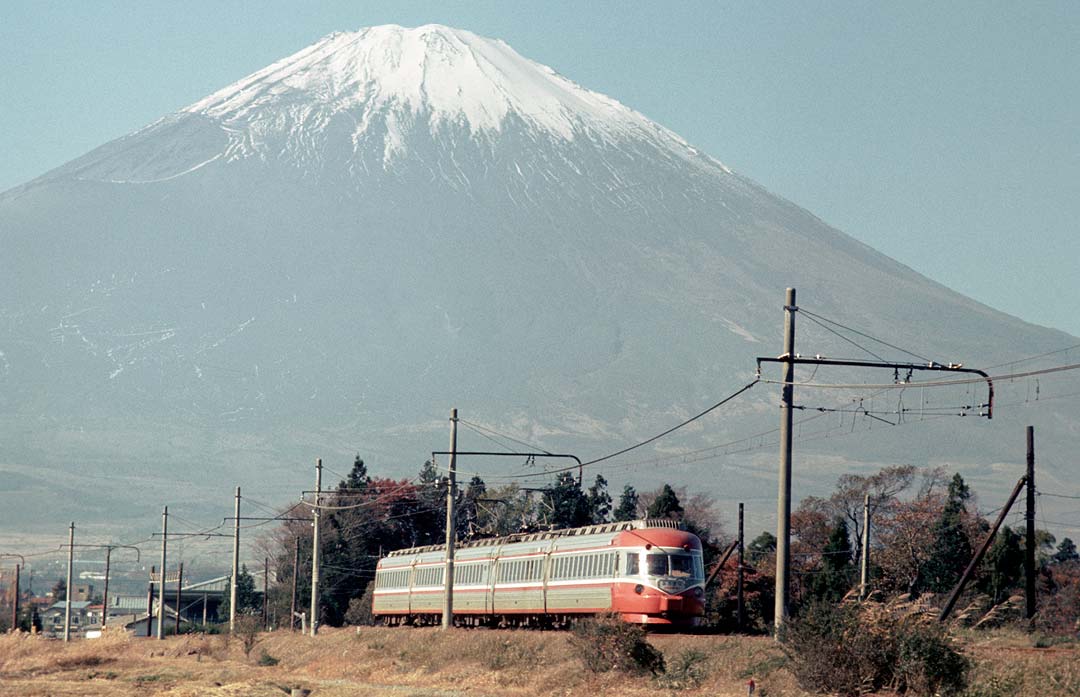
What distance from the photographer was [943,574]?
270ft

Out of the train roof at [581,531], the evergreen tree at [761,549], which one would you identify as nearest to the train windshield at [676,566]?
the train roof at [581,531]

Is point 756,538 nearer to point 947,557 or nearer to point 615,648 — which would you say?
point 947,557

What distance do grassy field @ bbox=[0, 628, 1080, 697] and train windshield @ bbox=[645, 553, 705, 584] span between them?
9.90ft

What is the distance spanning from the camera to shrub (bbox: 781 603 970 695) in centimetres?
2947

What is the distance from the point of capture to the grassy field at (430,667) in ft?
103

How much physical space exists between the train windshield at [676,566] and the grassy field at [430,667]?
3.02 metres

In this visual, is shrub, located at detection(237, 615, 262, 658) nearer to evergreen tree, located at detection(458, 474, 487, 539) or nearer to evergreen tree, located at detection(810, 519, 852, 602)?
evergreen tree, located at detection(810, 519, 852, 602)

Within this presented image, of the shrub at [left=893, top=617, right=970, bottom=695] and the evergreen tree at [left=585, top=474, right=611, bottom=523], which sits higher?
the evergreen tree at [left=585, top=474, right=611, bottom=523]

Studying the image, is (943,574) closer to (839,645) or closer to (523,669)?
(523,669)

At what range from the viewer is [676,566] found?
45031mm

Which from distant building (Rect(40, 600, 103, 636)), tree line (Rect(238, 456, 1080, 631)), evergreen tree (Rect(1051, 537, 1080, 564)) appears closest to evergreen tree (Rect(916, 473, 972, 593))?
tree line (Rect(238, 456, 1080, 631))

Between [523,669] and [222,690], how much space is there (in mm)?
7252

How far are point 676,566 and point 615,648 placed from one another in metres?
8.61

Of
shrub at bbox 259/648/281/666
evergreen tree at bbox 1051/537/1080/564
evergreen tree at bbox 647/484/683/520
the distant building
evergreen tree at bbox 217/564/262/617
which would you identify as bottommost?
the distant building
